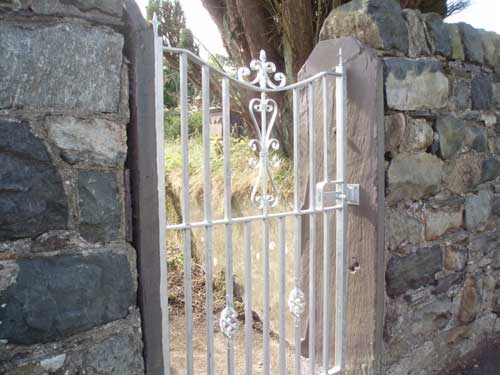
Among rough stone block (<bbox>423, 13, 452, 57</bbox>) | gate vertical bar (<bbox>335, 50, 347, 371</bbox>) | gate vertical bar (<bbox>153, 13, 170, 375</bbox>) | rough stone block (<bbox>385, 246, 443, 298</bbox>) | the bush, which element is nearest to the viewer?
gate vertical bar (<bbox>153, 13, 170, 375</bbox>)

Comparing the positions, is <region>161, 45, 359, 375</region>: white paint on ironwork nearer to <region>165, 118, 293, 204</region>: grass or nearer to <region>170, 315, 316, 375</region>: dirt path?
<region>170, 315, 316, 375</region>: dirt path

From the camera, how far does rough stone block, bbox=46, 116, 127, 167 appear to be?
131 centimetres

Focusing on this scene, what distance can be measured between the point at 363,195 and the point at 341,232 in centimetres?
19

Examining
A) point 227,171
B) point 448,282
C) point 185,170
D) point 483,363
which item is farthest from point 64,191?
point 483,363

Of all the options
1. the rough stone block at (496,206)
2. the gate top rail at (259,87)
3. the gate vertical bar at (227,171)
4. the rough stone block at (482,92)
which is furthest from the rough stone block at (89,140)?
the rough stone block at (496,206)

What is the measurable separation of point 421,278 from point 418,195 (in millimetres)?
411

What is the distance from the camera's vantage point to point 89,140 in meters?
1.36

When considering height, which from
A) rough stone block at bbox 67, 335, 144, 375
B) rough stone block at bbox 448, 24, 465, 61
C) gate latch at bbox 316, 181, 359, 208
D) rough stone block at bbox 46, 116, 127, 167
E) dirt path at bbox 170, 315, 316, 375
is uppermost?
rough stone block at bbox 448, 24, 465, 61

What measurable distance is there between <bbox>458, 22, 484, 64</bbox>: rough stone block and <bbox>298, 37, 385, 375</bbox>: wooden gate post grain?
2.56ft

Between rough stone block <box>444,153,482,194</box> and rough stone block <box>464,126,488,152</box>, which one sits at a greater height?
rough stone block <box>464,126,488,152</box>

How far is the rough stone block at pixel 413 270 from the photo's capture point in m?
2.38

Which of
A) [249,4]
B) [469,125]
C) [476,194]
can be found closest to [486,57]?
[469,125]

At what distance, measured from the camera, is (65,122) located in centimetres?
132

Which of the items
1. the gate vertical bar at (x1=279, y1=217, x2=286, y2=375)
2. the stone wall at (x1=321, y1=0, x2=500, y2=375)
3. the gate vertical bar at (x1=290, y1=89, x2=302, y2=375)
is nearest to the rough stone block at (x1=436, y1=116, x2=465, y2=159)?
the stone wall at (x1=321, y1=0, x2=500, y2=375)
